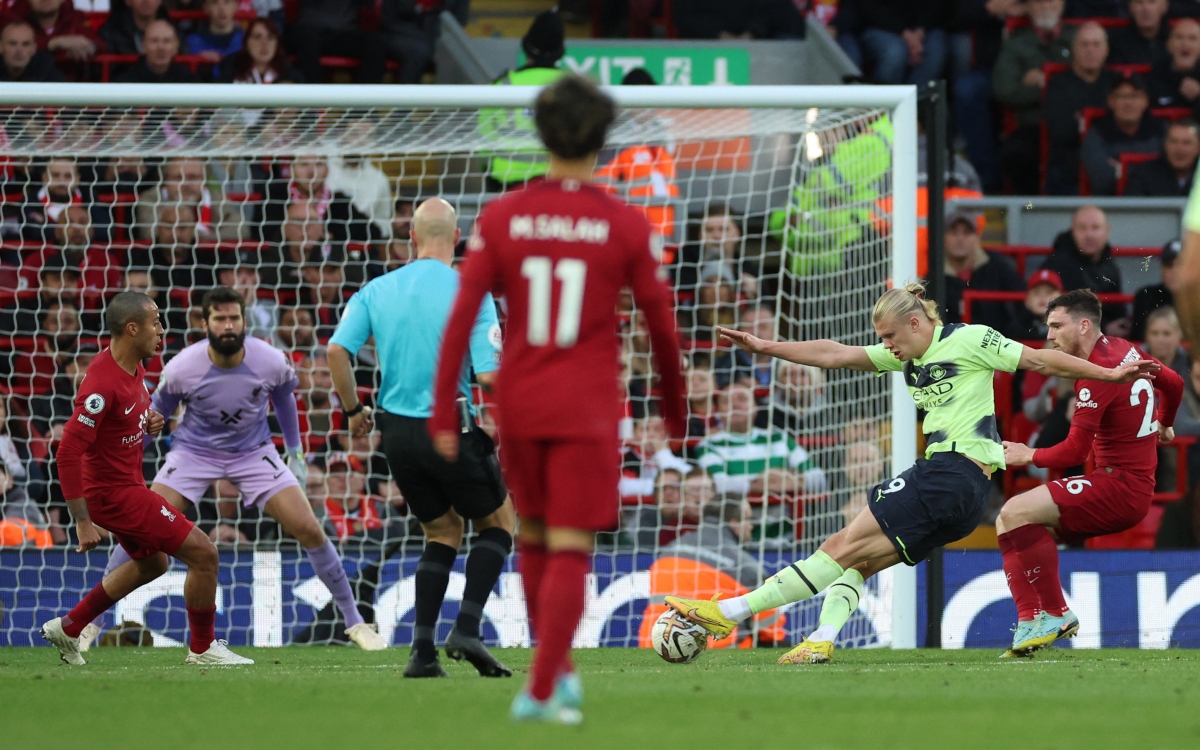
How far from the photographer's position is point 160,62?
1198cm

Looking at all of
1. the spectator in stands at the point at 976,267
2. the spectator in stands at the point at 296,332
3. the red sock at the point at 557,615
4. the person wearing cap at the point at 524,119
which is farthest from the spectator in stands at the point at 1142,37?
the red sock at the point at 557,615

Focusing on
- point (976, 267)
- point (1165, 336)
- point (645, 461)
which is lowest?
point (645, 461)

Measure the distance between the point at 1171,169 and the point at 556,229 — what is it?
10.3m

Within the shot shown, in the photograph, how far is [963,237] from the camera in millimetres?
11531

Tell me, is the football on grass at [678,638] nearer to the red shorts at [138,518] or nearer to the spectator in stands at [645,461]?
the red shorts at [138,518]

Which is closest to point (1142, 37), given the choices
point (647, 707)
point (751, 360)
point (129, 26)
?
point (751, 360)

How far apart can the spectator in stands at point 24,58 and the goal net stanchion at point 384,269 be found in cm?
87

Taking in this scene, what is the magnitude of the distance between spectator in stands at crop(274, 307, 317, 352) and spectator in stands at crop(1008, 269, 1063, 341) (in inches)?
199

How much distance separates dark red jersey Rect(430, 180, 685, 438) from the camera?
4160 mm

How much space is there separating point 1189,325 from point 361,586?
6.31 metres

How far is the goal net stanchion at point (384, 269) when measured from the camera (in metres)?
9.27

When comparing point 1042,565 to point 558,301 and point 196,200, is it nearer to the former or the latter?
point 558,301

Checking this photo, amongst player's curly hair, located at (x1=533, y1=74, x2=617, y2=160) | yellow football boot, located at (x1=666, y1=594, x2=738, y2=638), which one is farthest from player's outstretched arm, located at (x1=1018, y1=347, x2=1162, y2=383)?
player's curly hair, located at (x1=533, y1=74, x2=617, y2=160)

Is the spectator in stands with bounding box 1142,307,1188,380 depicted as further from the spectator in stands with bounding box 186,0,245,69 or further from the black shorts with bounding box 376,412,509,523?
the spectator in stands with bounding box 186,0,245,69
